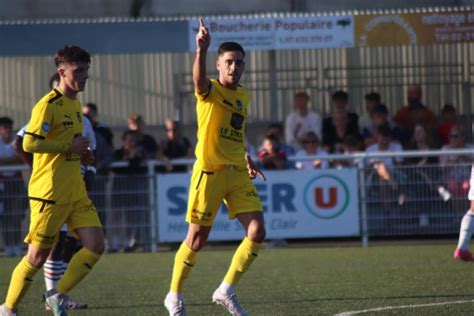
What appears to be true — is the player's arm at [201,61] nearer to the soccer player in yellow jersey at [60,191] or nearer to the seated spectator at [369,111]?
the soccer player in yellow jersey at [60,191]

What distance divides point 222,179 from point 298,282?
3.09 m

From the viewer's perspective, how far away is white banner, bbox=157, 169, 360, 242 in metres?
16.4

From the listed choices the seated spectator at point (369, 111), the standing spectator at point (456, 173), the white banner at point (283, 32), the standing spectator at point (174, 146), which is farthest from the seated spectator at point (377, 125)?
the standing spectator at point (174, 146)

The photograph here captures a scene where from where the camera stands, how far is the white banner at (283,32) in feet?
56.6

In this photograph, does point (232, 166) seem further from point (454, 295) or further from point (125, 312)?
point (454, 295)

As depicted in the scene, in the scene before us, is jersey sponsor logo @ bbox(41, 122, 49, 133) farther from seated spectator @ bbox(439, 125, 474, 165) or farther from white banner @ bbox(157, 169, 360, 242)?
seated spectator @ bbox(439, 125, 474, 165)

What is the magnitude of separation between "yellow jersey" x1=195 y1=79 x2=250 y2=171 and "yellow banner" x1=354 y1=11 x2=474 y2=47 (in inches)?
336

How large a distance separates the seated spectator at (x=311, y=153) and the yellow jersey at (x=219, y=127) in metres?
7.49

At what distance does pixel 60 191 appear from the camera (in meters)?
8.59

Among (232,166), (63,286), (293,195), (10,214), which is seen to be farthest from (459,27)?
(63,286)

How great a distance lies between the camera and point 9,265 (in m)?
14.5

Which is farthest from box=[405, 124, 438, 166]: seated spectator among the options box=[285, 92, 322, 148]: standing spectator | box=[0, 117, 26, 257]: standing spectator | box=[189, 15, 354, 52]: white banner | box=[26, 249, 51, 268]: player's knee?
box=[26, 249, 51, 268]: player's knee

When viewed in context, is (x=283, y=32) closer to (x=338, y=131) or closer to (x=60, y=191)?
(x=338, y=131)

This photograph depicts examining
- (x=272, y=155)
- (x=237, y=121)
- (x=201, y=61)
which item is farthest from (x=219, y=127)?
(x=272, y=155)
